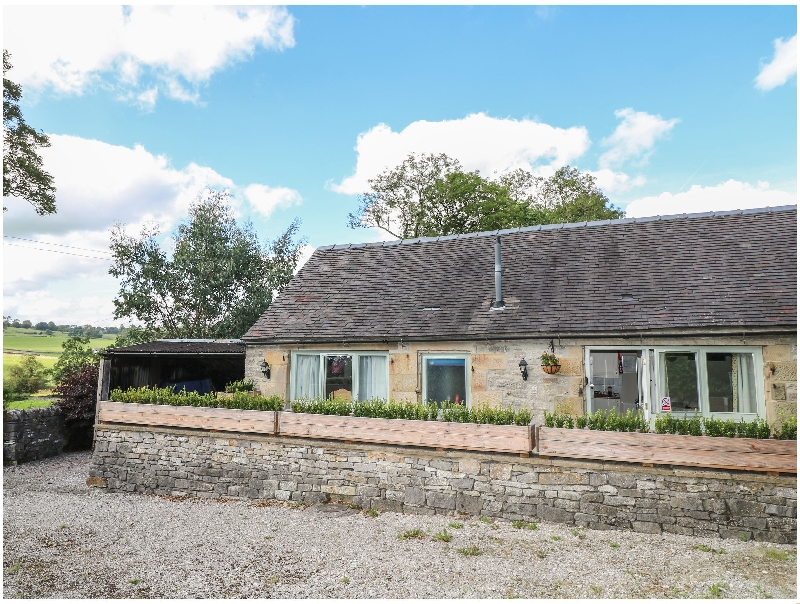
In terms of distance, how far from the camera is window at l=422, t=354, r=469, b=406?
11031mm

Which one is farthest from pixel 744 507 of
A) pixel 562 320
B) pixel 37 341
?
pixel 37 341

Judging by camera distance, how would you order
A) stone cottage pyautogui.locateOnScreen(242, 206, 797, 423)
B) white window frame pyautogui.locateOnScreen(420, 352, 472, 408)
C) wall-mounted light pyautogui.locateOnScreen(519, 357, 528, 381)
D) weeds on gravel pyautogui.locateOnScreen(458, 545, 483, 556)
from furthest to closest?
white window frame pyautogui.locateOnScreen(420, 352, 472, 408)
wall-mounted light pyautogui.locateOnScreen(519, 357, 528, 381)
stone cottage pyautogui.locateOnScreen(242, 206, 797, 423)
weeds on gravel pyautogui.locateOnScreen(458, 545, 483, 556)

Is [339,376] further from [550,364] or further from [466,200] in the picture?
[466,200]

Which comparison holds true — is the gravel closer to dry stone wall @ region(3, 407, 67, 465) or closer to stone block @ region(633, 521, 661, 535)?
stone block @ region(633, 521, 661, 535)

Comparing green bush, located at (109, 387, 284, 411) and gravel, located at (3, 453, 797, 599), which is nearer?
gravel, located at (3, 453, 797, 599)

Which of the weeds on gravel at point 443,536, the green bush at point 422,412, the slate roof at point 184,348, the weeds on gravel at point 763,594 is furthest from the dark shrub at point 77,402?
the weeds on gravel at point 763,594

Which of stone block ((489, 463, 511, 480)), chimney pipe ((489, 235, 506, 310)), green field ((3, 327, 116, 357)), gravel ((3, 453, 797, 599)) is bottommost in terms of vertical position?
gravel ((3, 453, 797, 599))

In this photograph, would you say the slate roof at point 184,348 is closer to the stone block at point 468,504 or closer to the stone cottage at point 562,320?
the stone cottage at point 562,320

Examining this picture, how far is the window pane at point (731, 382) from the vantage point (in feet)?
30.9

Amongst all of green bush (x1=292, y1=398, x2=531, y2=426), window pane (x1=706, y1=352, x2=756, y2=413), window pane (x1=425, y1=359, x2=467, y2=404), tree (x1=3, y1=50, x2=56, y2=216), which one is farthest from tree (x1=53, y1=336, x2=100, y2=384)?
window pane (x1=706, y1=352, x2=756, y2=413)

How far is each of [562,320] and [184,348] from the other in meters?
10.9

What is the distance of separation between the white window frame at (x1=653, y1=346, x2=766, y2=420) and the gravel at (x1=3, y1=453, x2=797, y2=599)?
3.08 m

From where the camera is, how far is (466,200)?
2798 centimetres

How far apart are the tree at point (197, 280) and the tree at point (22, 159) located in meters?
5.21
